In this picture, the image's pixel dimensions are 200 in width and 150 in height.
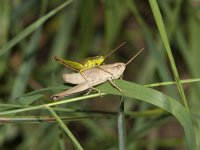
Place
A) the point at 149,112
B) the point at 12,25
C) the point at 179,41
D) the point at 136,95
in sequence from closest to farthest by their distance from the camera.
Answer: the point at 136,95 < the point at 149,112 < the point at 179,41 < the point at 12,25

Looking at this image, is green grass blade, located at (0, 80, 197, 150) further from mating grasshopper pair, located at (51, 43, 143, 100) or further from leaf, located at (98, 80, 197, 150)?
mating grasshopper pair, located at (51, 43, 143, 100)

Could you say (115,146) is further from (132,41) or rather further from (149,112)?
(132,41)

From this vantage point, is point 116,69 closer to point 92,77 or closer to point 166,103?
point 92,77

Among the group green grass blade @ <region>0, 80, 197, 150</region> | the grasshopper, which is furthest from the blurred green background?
green grass blade @ <region>0, 80, 197, 150</region>

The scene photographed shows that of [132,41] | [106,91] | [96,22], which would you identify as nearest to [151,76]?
[132,41]

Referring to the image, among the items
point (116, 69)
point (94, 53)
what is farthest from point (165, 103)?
point (94, 53)

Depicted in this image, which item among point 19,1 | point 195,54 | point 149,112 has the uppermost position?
point 19,1

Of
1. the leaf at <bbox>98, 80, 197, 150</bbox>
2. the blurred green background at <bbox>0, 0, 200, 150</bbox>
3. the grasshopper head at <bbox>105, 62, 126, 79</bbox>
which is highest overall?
the blurred green background at <bbox>0, 0, 200, 150</bbox>
